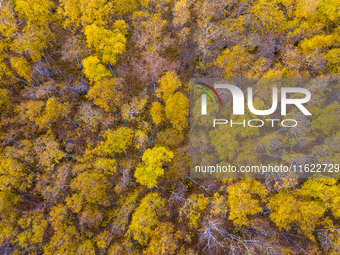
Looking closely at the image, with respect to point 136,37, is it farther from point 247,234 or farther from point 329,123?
point 247,234

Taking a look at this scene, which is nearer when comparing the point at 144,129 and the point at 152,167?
the point at 152,167

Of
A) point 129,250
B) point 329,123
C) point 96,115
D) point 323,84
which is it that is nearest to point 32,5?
point 96,115

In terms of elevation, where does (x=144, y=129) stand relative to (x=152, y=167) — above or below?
above

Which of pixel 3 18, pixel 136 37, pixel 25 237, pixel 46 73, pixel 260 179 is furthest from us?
pixel 136 37

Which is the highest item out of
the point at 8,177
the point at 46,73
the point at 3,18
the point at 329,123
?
the point at 3,18

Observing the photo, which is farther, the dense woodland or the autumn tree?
the autumn tree

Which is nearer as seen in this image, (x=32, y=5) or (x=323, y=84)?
(x=323, y=84)

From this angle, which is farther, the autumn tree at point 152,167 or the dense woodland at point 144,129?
the autumn tree at point 152,167

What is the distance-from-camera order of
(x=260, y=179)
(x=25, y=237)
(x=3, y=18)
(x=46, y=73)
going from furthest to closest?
(x=46, y=73) → (x=3, y=18) → (x=260, y=179) → (x=25, y=237)
